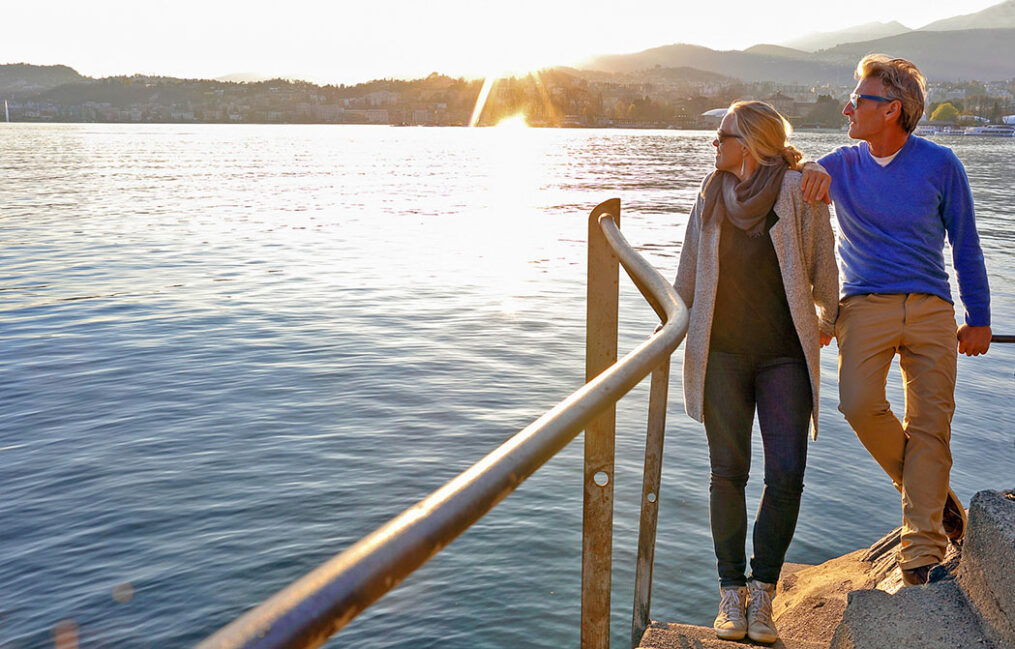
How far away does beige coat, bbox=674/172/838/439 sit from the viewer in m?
3.29

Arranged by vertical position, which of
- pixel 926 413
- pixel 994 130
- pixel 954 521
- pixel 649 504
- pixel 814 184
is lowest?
pixel 954 521

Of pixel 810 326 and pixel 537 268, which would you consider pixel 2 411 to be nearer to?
pixel 810 326

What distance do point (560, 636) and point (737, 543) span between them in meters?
2.08

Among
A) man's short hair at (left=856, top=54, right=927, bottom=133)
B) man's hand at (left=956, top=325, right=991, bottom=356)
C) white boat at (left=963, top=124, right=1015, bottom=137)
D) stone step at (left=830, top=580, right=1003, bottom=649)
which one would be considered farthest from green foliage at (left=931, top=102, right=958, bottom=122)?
stone step at (left=830, top=580, right=1003, bottom=649)

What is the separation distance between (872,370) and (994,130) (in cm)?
17764

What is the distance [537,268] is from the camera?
19875mm

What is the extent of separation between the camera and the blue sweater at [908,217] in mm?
3459

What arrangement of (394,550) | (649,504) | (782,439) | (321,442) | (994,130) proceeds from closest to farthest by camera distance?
1. (394,550)
2. (782,439)
3. (649,504)
4. (321,442)
5. (994,130)

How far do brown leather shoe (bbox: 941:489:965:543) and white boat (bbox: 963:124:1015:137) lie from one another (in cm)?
17204

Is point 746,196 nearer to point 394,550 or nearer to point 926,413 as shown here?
point 926,413

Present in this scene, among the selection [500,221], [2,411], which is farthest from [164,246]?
[2,411]

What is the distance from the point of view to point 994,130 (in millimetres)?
157875

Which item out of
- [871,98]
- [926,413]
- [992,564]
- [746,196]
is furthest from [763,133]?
[992,564]

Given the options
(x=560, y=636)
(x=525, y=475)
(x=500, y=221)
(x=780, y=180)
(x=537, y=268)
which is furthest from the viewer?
(x=500, y=221)
